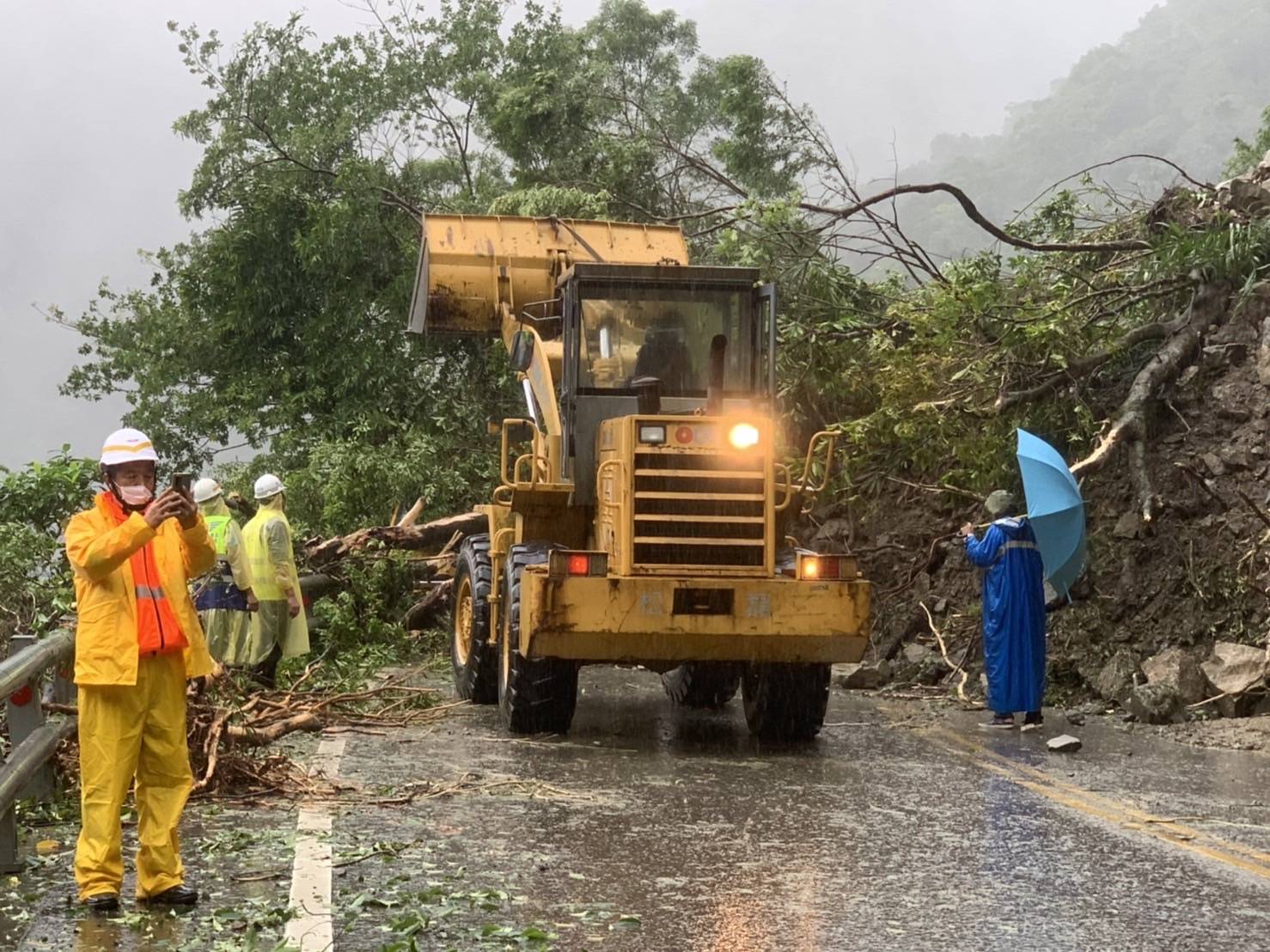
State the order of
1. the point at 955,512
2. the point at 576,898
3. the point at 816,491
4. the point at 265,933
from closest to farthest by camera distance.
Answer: the point at 265,933
the point at 576,898
the point at 816,491
the point at 955,512

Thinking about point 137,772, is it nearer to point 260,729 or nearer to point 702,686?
point 260,729

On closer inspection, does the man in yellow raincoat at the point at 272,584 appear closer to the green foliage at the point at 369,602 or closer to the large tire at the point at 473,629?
the large tire at the point at 473,629

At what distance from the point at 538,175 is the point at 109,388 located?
530 inches

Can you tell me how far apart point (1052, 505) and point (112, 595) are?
296 inches

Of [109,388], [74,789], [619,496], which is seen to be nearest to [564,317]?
[619,496]

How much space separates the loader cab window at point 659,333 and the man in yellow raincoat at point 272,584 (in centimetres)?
304

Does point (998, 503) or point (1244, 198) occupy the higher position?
point (1244, 198)

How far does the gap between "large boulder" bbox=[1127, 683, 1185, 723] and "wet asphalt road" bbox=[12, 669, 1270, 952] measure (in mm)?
1059

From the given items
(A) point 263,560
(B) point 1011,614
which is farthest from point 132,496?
(B) point 1011,614

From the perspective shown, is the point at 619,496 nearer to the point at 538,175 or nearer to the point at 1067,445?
the point at 1067,445

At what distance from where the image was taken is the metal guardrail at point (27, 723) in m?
6.14

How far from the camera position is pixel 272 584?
1248 cm

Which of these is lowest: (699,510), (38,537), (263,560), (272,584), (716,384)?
(272,584)

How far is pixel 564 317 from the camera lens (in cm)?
1098
